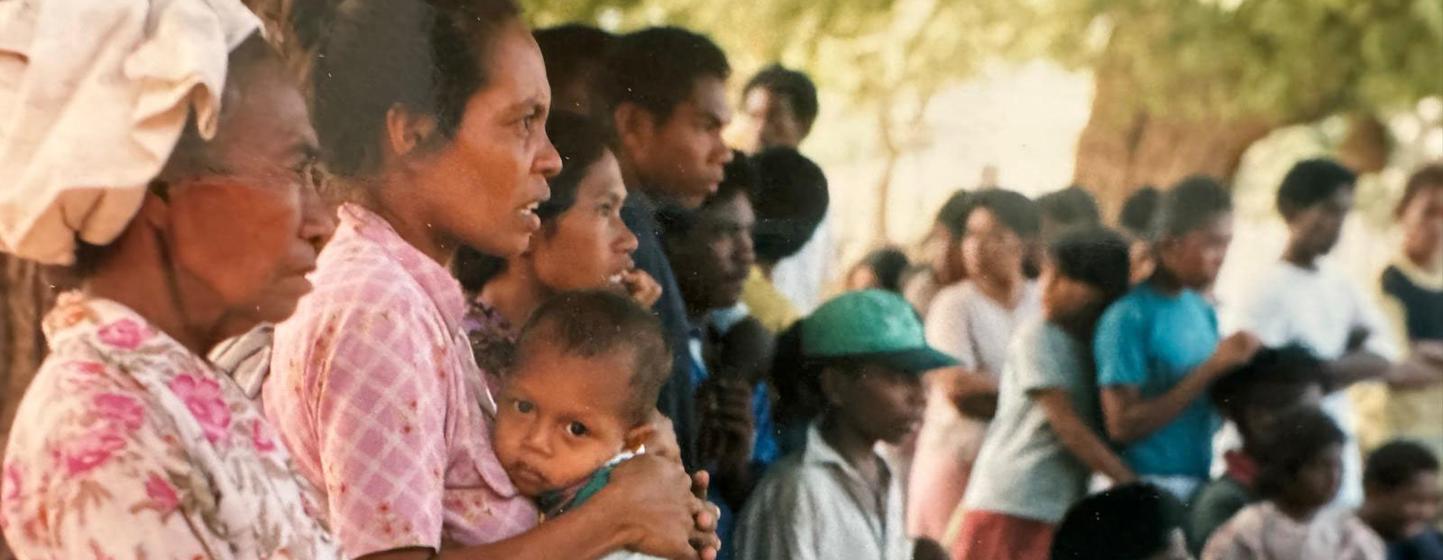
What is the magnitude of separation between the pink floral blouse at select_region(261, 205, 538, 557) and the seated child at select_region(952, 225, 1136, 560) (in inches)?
53.8

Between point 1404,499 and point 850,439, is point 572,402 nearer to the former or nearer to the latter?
point 850,439

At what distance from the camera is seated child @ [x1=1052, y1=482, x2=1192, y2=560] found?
3.92 m

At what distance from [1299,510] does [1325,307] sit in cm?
42

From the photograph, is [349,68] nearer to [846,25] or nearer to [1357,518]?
[846,25]

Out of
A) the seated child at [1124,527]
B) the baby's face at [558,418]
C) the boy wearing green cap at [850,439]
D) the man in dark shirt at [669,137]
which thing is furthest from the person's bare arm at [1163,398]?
the baby's face at [558,418]

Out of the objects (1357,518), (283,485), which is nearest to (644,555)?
(283,485)

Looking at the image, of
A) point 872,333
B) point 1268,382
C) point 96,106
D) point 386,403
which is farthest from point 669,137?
point 1268,382

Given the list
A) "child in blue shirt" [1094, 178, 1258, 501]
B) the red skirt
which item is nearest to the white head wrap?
the red skirt

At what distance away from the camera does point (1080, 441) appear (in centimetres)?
398

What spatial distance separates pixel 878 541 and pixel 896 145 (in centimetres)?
71

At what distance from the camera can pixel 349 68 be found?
2891 millimetres

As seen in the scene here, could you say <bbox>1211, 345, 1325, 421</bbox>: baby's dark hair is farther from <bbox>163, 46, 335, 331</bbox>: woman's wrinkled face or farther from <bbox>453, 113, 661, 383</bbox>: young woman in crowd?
<bbox>163, 46, 335, 331</bbox>: woman's wrinkled face

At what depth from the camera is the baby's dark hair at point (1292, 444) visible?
4.18m

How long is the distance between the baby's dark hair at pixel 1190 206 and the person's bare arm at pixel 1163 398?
24 cm
